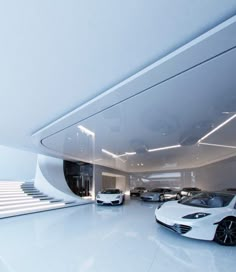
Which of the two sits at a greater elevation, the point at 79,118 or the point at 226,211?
the point at 79,118

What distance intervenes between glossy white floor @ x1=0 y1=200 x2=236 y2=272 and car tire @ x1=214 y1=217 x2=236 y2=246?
13cm

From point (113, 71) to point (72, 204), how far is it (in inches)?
334

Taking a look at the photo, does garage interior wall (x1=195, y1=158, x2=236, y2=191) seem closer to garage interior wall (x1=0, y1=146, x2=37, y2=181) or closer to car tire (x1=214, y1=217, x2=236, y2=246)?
car tire (x1=214, y1=217, x2=236, y2=246)

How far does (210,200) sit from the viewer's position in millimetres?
4676

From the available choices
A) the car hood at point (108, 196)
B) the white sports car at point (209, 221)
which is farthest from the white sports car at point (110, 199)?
the white sports car at point (209, 221)

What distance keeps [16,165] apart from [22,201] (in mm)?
9397

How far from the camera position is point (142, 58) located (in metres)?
2.63

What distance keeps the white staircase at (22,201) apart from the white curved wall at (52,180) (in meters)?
0.33

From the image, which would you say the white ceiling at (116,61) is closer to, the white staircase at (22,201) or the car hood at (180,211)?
the car hood at (180,211)

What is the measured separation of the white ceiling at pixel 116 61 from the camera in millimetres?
1926

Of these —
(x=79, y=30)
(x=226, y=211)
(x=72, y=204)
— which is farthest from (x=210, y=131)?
(x=72, y=204)

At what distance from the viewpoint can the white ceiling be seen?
6.32ft

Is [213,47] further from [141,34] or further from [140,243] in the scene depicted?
[140,243]

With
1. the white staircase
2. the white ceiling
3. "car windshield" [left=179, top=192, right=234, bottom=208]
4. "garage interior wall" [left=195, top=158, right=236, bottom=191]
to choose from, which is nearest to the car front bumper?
"car windshield" [left=179, top=192, right=234, bottom=208]
